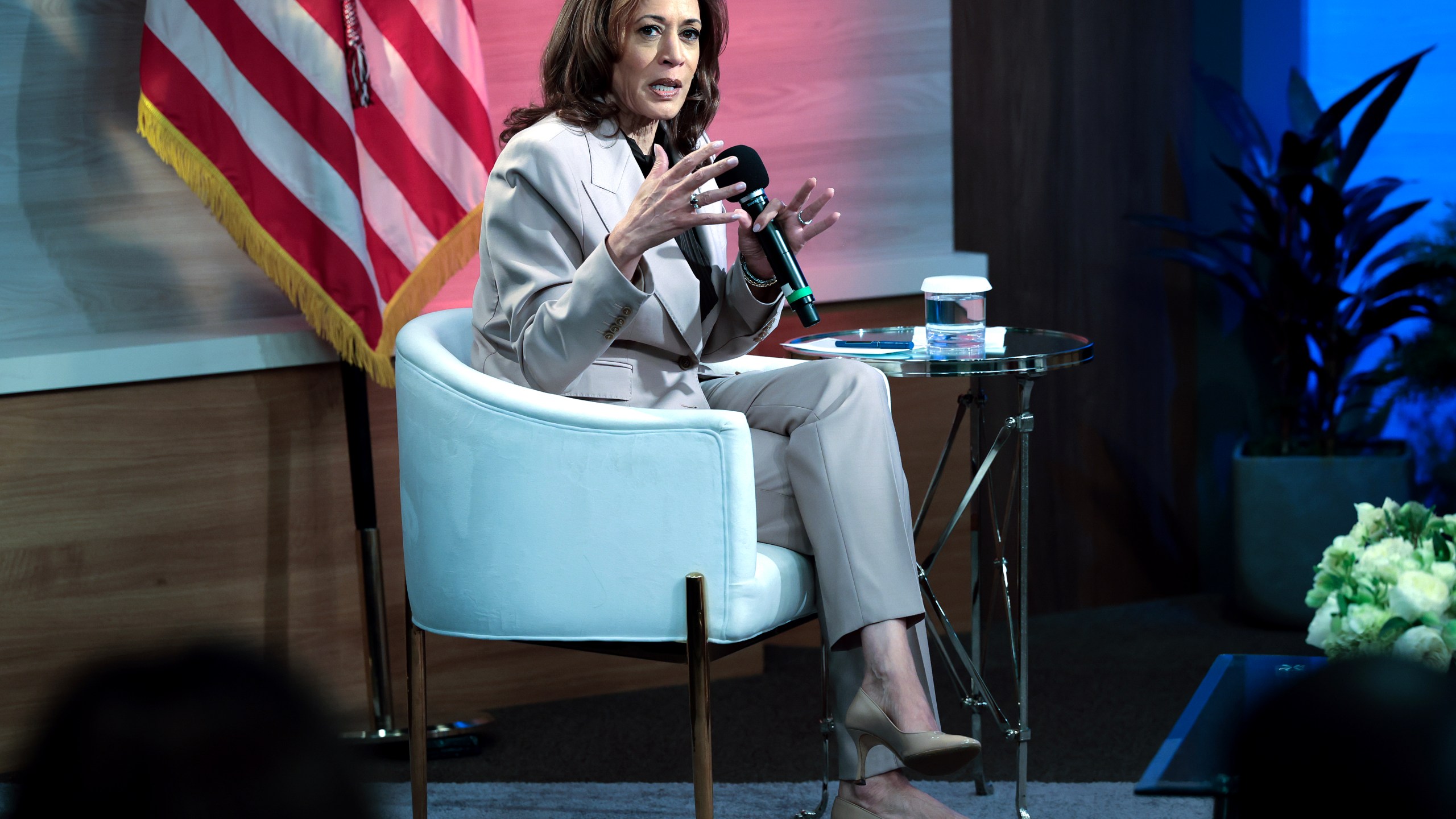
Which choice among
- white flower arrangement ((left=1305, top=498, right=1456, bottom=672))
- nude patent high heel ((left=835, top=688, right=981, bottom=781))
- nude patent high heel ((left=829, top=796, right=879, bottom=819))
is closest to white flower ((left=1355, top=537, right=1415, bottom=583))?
white flower arrangement ((left=1305, top=498, right=1456, bottom=672))

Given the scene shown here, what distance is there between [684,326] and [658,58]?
403mm

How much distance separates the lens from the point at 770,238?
183cm

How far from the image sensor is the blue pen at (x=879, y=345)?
2219 mm

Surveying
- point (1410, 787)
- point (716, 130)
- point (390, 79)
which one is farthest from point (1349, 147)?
point (1410, 787)

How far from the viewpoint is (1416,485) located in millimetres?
3359

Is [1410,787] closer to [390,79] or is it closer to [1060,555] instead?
[390,79]

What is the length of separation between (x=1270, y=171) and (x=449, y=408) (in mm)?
2382

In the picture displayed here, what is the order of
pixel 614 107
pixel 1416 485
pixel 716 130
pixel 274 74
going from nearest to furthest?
pixel 614 107
pixel 274 74
pixel 716 130
pixel 1416 485

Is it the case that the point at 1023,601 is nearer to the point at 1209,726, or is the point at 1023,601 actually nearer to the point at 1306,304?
the point at 1209,726

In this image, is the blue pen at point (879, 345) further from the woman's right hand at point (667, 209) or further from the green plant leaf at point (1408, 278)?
the green plant leaf at point (1408, 278)

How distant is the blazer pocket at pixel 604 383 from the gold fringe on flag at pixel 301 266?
623 millimetres

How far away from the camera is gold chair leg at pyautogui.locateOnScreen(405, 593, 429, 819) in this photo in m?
2.02

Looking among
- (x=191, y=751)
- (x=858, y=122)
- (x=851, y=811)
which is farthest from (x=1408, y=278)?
(x=191, y=751)

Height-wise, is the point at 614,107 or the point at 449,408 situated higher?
the point at 614,107
